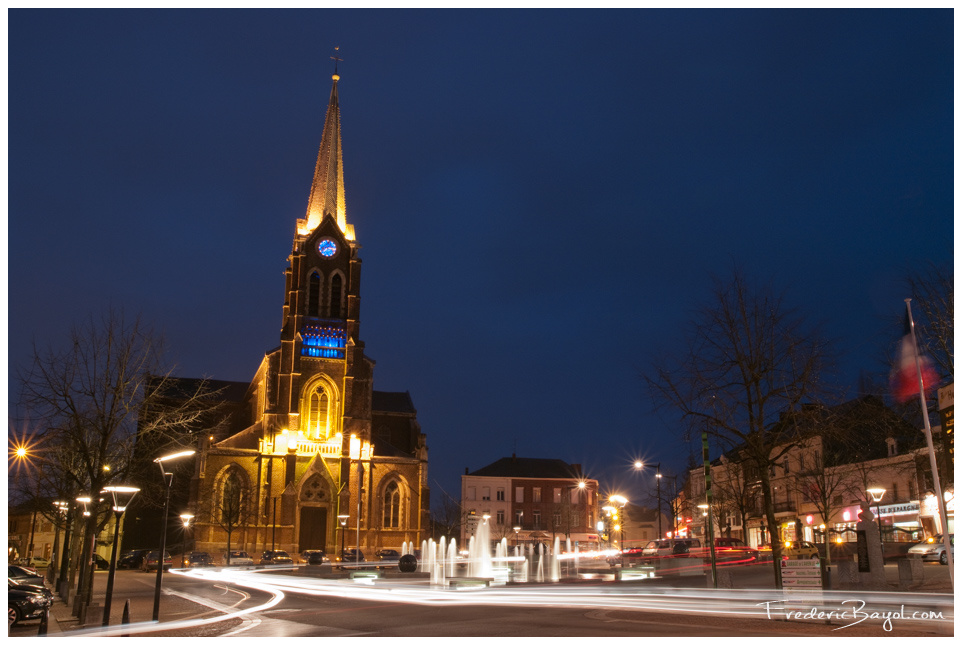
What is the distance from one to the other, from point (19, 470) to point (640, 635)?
35657 millimetres

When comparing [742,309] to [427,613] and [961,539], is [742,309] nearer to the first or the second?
[961,539]

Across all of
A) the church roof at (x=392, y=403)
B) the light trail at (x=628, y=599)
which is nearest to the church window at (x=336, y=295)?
the church roof at (x=392, y=403)

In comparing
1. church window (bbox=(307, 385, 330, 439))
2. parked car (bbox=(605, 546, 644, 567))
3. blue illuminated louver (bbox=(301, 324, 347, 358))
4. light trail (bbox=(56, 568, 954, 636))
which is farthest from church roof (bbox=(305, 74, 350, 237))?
light trail (bbox=(56, 568, 954, 636))

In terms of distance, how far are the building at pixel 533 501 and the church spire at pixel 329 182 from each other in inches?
1363

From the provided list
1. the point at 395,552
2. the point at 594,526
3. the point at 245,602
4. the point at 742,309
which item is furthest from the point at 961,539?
the point at 594,526

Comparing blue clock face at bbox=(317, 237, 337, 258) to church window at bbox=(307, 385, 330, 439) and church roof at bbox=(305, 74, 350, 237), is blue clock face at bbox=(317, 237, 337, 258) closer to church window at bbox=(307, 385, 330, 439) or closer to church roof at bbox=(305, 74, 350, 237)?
church roof at bbox=(305, 74, 350, 237)

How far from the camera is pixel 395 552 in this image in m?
62.1

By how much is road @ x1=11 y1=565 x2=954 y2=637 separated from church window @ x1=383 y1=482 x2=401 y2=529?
1500 inches

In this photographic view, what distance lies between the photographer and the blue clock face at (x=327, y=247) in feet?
245

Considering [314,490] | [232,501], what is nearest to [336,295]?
[314,490]

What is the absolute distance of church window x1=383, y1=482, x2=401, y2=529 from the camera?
68.1 meters

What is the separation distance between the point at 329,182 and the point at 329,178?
1.45 ft

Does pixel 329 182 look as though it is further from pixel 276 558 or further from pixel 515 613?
pixel 515 613

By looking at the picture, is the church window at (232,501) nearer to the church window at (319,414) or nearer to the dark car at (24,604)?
the church window at (319,414)
